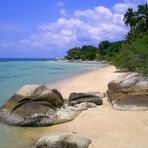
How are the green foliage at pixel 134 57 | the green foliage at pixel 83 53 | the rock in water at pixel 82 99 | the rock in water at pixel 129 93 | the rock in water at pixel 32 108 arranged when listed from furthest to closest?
the green foliage at pixel 83 53 → the green foliage at pixel 134 57 → the rock in water at pixel 82 99 → the rock in water at pixel 129 93 → the rock in water at pixel 32 108

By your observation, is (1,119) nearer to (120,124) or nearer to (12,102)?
(12,102)

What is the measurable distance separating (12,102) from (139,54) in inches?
536

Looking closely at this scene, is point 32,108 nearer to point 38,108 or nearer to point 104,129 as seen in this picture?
point 38,108

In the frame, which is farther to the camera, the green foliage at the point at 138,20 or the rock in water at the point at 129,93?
the green foliage at the point at 138,20

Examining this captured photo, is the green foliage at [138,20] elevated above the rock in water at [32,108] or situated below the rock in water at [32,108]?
above

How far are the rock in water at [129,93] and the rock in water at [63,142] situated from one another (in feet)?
13.5

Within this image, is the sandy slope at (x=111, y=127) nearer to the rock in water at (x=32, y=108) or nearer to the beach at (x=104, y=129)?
the beach at (x=104, y=129)

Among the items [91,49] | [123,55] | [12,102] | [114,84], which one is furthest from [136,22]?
[91,49]

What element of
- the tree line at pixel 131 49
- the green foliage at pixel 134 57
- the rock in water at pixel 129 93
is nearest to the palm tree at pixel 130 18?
the tree line at pixel 131 49

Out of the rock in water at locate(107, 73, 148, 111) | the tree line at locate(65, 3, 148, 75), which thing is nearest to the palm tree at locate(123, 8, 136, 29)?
the tree line at locate(65, 3, 148, 75)

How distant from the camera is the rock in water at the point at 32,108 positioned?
405 inches

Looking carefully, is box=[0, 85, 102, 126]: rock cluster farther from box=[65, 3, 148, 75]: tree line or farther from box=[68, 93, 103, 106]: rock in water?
box=[65, 3, 148, 75]: tree line

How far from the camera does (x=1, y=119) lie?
10.9 meters

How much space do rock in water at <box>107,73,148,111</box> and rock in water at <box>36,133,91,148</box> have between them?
4127mm
